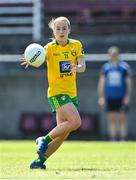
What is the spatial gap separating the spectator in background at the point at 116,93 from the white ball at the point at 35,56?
8526 mm

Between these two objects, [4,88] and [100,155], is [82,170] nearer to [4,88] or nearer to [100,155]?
[100,155]

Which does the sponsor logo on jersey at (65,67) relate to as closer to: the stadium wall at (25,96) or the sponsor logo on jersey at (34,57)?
the sponsor logo on jersey at (34,57)

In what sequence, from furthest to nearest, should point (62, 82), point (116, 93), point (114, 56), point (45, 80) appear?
point (45, 80) < point (116, 93) < point (114, 56) < point (62, 82)

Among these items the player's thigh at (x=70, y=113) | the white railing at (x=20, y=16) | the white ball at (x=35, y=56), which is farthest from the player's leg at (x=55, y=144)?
the white railing at (x=20, y=16)

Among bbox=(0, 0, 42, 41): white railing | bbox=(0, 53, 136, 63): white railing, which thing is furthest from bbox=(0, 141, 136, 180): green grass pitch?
bbox=(0, 0, 42, 41): white railing

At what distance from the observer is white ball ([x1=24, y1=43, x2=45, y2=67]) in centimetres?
1107

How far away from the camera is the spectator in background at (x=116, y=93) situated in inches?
778

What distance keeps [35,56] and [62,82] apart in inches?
20.5

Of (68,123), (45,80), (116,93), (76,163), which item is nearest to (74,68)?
(68,123)

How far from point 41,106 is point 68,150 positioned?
6.04 m

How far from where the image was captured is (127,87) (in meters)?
19.9

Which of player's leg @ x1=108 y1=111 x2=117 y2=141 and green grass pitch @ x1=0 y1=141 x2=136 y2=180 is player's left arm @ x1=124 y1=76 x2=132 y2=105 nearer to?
player's leg @ x1=108 y1=111 x2=117 y2=141

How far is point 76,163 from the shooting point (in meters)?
12.4

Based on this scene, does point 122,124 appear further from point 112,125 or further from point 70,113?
point 70,113
